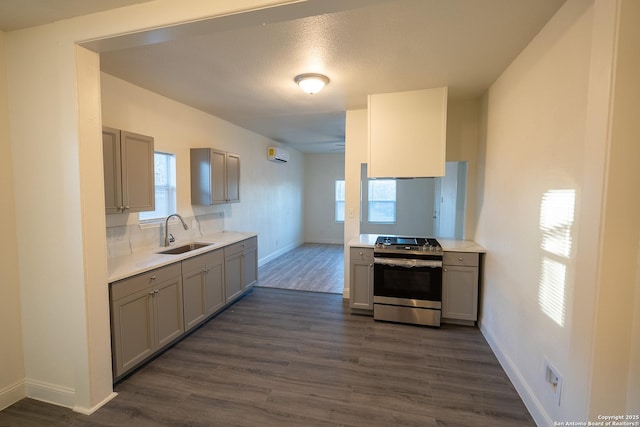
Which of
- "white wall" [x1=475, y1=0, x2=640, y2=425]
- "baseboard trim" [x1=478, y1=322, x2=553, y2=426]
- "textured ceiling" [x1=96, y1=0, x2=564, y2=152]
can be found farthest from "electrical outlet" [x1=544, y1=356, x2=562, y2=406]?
"textured ceiling" [x1=96, y1=0, x2=564, y2=152]

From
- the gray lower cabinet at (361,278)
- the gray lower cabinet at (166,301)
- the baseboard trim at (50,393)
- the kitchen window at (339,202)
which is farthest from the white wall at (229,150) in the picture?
the gray lower cabinet at (361,278)

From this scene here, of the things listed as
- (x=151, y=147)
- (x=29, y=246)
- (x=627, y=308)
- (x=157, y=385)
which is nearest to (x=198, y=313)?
(x=157, y=385)

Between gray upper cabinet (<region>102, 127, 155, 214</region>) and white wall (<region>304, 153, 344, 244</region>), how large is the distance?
5616 mm

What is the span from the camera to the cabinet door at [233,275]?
11.8 feet

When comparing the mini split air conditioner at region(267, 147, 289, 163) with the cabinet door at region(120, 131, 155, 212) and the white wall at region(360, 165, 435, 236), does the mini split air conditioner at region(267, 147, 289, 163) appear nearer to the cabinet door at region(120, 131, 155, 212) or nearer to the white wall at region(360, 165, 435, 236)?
the white wall at region(360, 165, 435, 236)

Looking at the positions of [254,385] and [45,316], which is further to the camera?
[254,385]

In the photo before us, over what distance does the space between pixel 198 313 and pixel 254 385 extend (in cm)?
119

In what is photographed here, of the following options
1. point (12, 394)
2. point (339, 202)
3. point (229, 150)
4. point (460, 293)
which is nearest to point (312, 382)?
point (460, 293)

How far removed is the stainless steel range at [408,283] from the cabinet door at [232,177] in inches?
89.3

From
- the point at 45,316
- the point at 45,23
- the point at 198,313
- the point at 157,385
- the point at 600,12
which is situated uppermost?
the point at 45,23

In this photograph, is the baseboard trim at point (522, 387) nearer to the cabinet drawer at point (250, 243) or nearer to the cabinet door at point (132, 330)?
the cabinet door at point (132, 330)

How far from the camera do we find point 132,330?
232 centimetres

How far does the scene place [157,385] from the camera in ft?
7.41

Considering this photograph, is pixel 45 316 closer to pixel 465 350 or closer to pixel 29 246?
pixel 29 246
